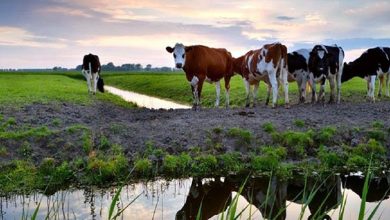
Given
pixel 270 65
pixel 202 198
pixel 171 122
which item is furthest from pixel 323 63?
pixel 202 198

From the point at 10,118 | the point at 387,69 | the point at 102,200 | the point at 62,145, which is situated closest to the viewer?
the point at 102,200

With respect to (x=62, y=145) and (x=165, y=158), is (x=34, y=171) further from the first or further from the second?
(x=165, y=158)

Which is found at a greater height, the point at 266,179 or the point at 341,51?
the point at 341,51

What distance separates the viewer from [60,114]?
61.9 ft

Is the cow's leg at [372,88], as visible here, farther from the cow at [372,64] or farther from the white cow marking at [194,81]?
the white cow marking at [194,81]

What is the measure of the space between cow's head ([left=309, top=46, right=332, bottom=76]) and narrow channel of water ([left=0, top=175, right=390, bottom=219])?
916 centimetres

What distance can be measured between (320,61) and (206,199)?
1209 centimetres

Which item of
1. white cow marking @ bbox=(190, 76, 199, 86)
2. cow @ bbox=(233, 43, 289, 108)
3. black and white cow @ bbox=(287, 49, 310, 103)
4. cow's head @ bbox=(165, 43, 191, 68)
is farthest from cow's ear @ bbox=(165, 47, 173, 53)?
black and white cow @ bbox=(287, 49, 310, 103)

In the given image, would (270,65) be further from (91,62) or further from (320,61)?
(91,62)

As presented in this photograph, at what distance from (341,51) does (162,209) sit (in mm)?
15064

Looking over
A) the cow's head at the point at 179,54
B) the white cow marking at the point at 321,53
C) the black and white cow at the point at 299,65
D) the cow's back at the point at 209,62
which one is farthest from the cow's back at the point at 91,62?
the white cow marking at the point at 321,53

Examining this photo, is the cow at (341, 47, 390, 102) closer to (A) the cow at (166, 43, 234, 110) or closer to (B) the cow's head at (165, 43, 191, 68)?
(A) the cow at (166, 43, 234, 110)

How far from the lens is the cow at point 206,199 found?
9.48 m

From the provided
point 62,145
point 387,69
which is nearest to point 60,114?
point 62,145
